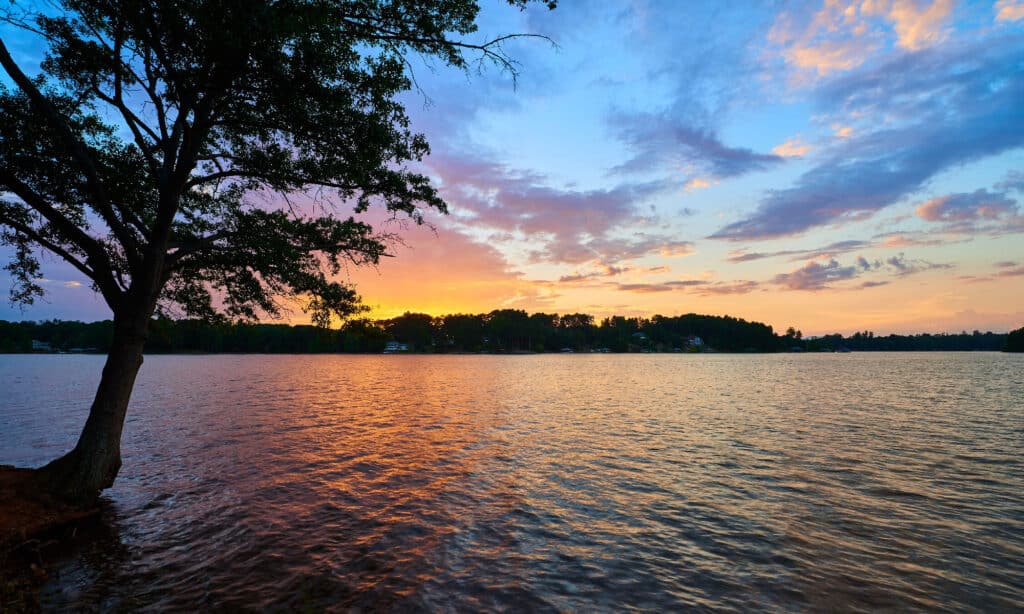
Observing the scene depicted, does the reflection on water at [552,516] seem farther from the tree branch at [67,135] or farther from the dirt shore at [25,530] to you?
the tree branch at [67,135]

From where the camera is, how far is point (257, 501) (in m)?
13.9

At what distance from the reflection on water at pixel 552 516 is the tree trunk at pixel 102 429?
1292mm

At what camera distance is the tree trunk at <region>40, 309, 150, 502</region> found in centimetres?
1121

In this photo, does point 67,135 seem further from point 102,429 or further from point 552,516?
point 552,516

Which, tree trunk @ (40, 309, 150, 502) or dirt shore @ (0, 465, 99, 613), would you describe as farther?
tree trunk @ (40, 309, 150, 502)

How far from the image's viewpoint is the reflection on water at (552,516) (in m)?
8.53

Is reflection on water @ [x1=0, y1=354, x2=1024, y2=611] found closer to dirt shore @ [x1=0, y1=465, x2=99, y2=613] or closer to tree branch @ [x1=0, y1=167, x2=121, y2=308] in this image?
dirt shore @ [x1=0, y1=465, x2=99, y2=613]

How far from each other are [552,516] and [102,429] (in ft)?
40.0

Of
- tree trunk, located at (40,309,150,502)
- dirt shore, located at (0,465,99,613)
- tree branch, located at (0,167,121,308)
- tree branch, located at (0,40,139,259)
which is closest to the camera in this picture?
dirt shore, located at (0,465,99,613)

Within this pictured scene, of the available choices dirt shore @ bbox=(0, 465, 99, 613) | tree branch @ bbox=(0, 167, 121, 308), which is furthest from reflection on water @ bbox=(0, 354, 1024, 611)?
tree branch @ bbox=(0, 167, 121, 308)

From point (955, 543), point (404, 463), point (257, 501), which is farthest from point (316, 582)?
point (955, 543)

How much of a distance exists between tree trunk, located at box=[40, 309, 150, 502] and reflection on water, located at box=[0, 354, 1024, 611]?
1292mm

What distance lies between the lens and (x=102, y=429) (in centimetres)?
1129

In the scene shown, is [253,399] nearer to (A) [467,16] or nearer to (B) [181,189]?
(B) [181,189]
